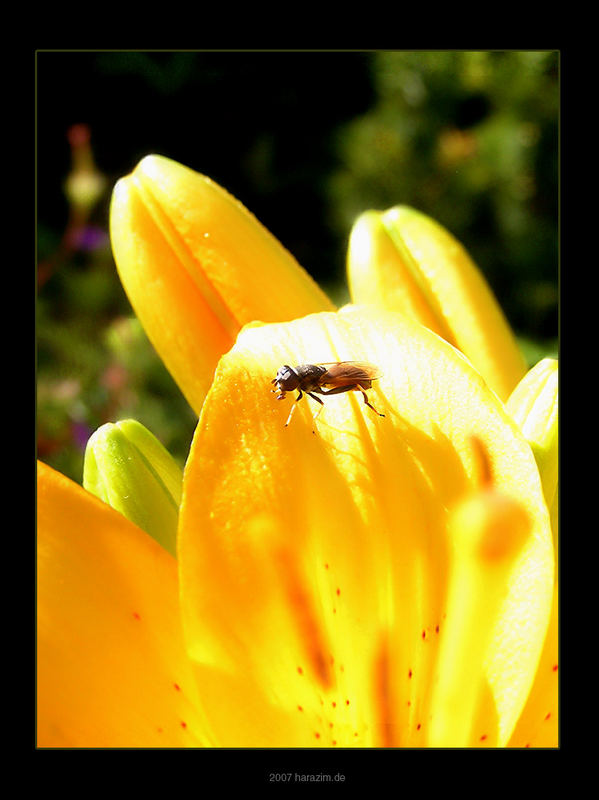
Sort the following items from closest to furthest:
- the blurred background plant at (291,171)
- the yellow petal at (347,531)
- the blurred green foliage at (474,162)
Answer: the yellow petal at (347,531) < the blurred background plant at (291,171) < the blurred green foliage at (474,162)

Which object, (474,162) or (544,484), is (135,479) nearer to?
(544,484)

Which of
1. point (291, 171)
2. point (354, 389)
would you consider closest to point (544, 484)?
point (354, 389)

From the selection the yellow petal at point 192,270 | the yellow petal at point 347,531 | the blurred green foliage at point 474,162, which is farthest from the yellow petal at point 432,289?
the blurred green foliage at point 474,162

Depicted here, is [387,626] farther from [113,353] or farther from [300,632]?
[113,353]

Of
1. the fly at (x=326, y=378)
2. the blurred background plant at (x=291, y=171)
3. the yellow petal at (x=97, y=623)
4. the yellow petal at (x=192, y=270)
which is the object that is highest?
the blurred background plant at (x=291, y=171)

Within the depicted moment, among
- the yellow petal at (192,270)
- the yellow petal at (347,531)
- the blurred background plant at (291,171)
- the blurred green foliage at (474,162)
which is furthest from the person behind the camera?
the blurred green foliage at (474,162)

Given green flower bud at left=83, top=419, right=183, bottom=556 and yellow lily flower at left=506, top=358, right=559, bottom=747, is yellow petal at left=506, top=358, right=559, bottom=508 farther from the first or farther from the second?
green flower bud at left=83, top=419, right=183, bottom=556

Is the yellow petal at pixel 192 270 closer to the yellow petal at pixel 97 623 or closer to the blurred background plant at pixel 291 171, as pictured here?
the yellow petal at pixel 97 623
